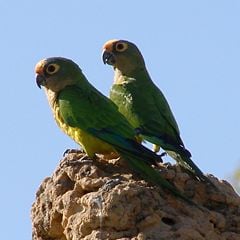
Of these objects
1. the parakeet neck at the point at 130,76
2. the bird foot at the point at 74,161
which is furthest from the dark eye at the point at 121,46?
the bird foot at the point at 74,161

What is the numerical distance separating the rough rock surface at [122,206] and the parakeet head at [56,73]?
3.65 ft

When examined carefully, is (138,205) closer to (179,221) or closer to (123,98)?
(179,221)

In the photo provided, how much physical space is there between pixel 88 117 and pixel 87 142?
28 centimetres

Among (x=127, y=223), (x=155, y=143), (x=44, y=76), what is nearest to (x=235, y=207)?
(x=127, y=223)

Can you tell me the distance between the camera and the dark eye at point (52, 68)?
1010cm

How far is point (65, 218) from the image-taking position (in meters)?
8.19

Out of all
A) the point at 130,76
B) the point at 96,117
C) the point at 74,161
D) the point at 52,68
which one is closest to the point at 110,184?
the point at 74,161

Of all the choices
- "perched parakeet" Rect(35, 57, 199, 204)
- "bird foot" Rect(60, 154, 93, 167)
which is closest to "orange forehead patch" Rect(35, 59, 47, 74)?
"perched parakeet" Rect(35, 57, 199, 204)

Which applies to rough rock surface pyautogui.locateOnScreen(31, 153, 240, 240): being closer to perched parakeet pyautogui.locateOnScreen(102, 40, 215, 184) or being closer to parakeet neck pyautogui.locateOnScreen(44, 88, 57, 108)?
perched parakeet pyautogui.locateOnScreen(102, 40, 215, 184)

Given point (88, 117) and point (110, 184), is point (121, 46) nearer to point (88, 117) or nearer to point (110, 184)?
point (88, 117)

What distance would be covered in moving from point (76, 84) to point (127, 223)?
236cm

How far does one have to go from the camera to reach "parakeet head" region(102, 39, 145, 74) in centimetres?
1186

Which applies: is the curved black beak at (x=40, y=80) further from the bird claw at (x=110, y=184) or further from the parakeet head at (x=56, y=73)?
the bird claw at (x=110, y=184)

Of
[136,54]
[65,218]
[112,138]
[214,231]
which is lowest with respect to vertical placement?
[214,231]
